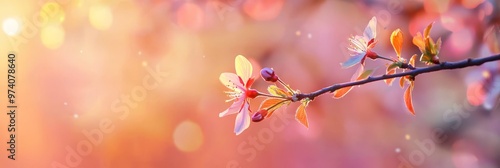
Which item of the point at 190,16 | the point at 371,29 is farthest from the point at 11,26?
the point at 371,29

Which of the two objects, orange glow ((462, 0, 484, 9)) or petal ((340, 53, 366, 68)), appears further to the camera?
orange glow ((462, 0, 484, 9))

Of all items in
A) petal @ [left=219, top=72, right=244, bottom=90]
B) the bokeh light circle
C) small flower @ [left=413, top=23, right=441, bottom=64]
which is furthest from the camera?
the bokeh light circle

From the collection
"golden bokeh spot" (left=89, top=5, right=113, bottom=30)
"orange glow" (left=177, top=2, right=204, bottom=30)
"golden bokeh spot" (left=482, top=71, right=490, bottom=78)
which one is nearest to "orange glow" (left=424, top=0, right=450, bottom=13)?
"golden bokeh spot" (left=482, top=71, right=490, bottom=78)

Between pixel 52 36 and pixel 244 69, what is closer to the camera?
pixel 244 69

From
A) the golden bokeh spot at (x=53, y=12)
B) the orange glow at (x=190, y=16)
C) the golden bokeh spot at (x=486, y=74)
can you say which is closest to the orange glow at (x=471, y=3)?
the golden bokeh spot at (x=486, y=74)

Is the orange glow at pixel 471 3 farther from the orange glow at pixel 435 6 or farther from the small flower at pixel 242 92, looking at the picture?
the small flower at pixel 242 92

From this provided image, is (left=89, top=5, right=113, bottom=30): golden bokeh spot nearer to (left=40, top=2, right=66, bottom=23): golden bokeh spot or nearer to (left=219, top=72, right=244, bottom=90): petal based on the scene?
(left=40, top=2, right=66, bottom=23): golden bokeh spot

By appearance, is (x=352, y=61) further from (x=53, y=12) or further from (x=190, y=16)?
(x=53, y=12)

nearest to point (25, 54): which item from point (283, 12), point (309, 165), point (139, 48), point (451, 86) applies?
point (139, 48)
